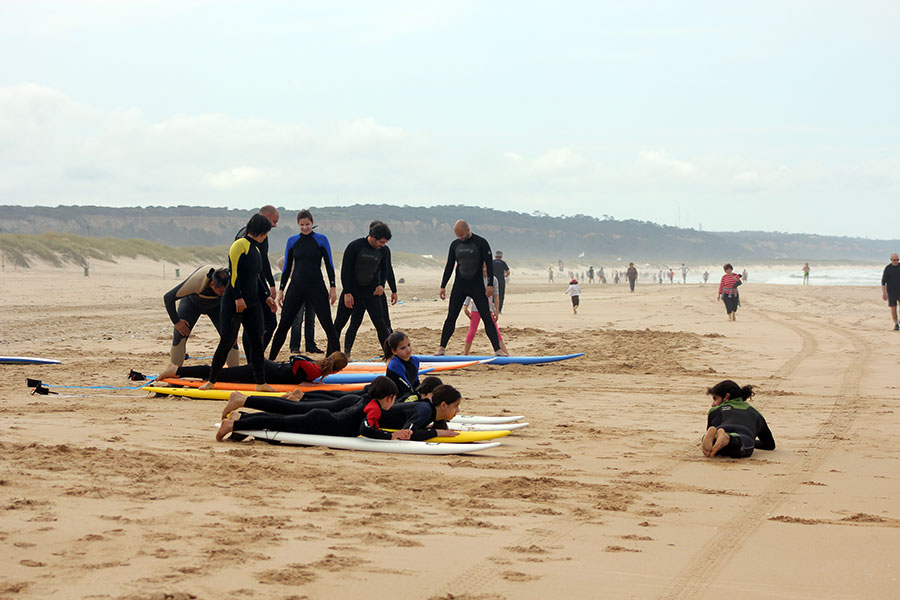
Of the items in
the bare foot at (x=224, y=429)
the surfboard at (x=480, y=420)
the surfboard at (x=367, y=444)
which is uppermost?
the bare foot at (x=224, y=429)

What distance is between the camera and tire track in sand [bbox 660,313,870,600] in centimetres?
333

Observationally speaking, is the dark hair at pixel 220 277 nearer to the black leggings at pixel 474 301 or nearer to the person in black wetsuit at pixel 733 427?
the black leggings at pixel 474 301

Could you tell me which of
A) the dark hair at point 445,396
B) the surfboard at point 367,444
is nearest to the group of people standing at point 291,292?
the surfboard at point 367,444

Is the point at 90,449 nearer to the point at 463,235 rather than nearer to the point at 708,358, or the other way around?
the point at 463,235

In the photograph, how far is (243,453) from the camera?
5.51 m

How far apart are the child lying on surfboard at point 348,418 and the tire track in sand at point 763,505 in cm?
225

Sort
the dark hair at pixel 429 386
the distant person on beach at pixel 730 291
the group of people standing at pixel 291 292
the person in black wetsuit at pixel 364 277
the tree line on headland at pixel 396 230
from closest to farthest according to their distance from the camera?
the dark hair at pixel 429 386 → the group of people standing at pixel 291 292 → the person in black wetsuit at pixel 364 277 → the distant person on beach at pixel 730 291 → the tree line on headland at pixel 396 230

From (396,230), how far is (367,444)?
159602mm

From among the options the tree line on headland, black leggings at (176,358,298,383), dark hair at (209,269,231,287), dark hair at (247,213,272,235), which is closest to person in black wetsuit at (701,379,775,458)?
black leggings at (176,358,298,383)

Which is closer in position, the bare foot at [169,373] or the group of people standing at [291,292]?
the group of people standing at [291,292]

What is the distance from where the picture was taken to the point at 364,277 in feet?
33.5

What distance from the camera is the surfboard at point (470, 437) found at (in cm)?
611

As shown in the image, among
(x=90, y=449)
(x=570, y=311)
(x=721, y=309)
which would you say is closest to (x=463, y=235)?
(x=90, y=449)

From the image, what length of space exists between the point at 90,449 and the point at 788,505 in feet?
12.9
